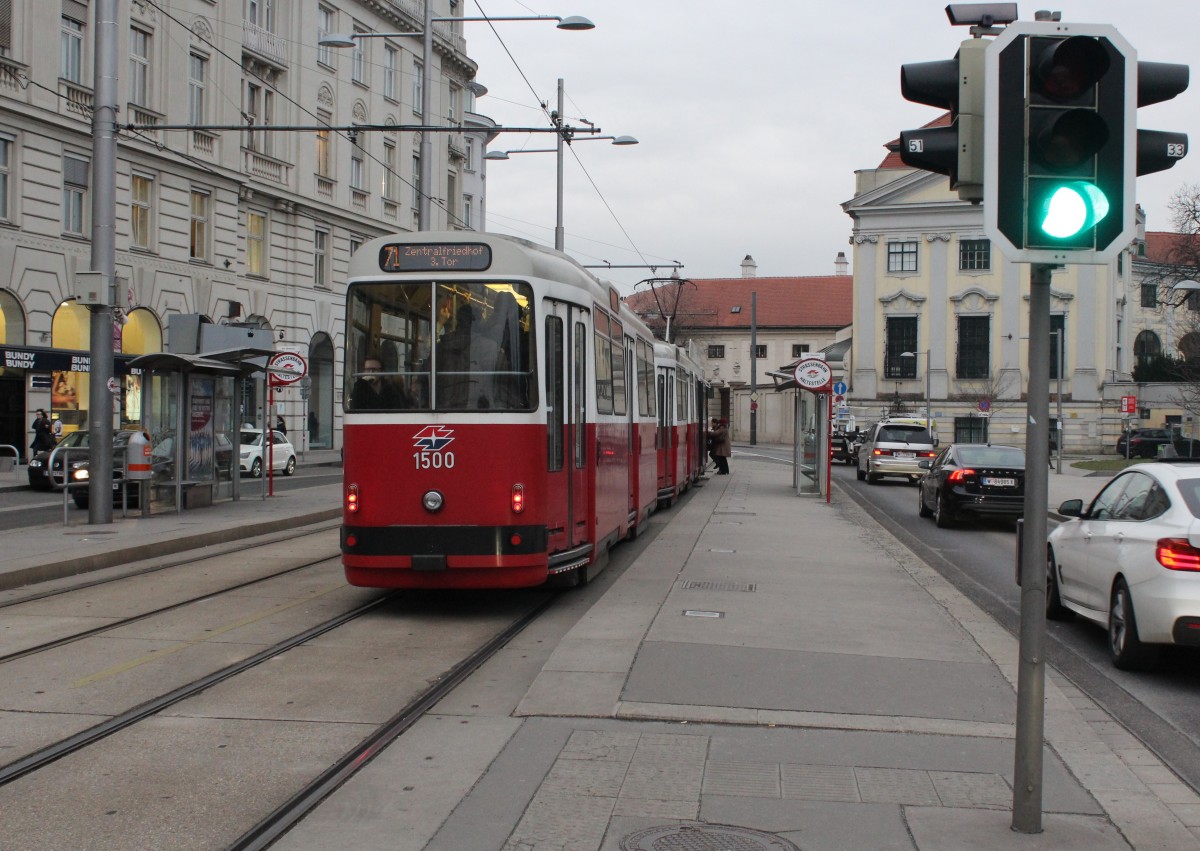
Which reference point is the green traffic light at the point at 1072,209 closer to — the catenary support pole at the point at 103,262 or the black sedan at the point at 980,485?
the catenary support pole at the point at 103,262

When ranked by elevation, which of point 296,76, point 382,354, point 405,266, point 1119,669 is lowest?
point 1119,669

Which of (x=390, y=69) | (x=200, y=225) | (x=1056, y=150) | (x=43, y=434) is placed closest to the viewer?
(x=1056, y=150)

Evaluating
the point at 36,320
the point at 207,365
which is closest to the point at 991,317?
the point at 36,320

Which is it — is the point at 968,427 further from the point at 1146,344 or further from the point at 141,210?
the point at 141,210

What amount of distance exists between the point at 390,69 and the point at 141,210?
1637cm

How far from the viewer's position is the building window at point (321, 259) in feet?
154

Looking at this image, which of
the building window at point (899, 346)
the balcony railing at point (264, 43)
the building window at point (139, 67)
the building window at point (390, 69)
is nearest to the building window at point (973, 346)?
the building window at point (899, 346)

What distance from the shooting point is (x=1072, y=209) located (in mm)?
4699

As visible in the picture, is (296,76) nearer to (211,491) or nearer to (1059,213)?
(211,491)

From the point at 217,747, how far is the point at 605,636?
345 centimetres

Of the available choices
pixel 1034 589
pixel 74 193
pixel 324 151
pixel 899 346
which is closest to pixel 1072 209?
pixel 1034 589

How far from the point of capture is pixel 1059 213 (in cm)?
470

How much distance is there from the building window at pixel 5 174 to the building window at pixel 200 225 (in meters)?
8.12

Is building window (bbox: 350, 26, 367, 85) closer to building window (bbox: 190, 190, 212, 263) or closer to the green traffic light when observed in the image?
building window (bbox: 190, 190, 212, 263)
